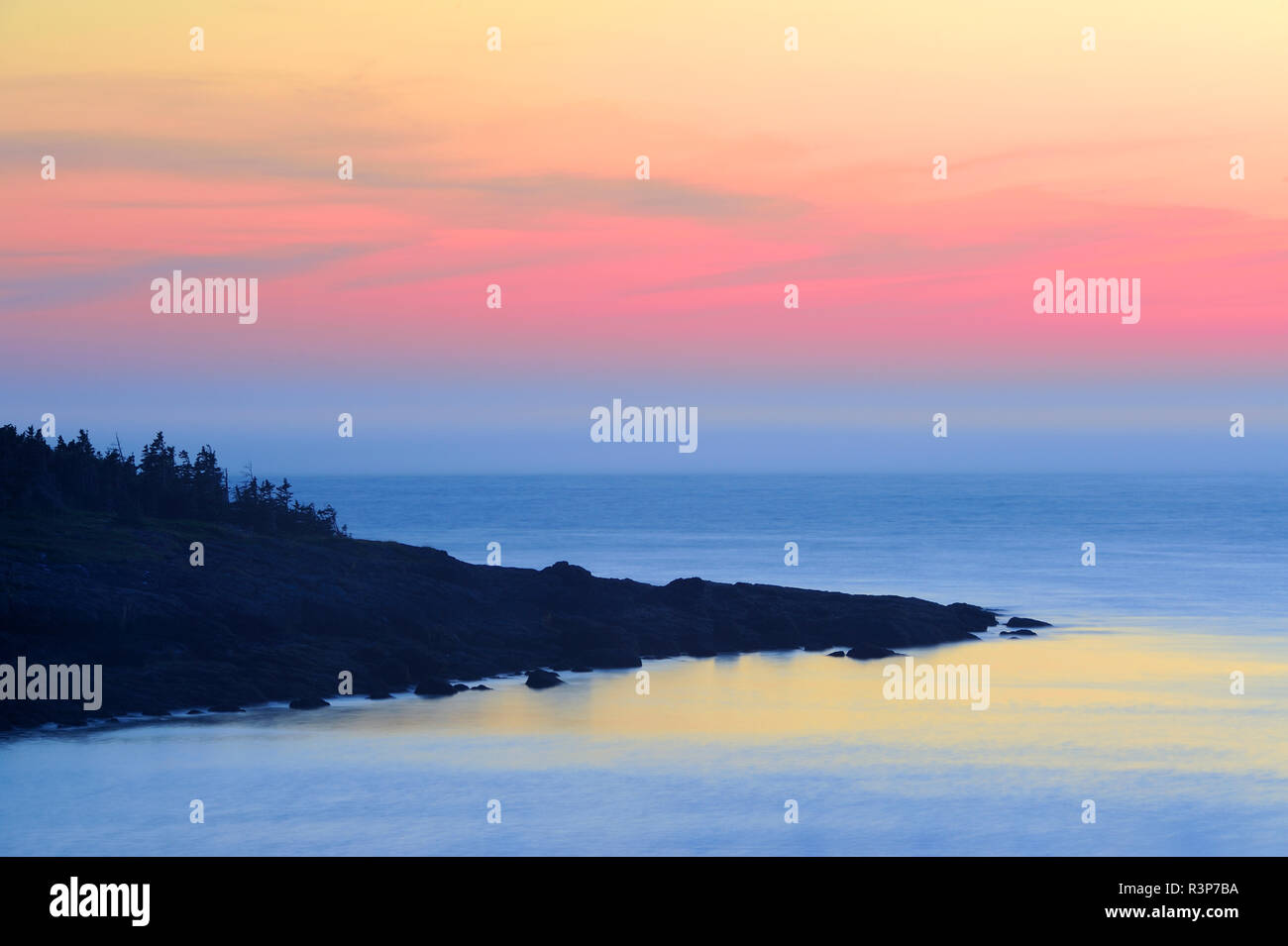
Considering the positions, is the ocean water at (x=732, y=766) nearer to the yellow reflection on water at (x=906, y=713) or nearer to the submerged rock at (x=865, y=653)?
the yellow reflection on water at (x=906, y=713)

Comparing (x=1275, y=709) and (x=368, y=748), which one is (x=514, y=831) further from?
(x=1275, y=709)

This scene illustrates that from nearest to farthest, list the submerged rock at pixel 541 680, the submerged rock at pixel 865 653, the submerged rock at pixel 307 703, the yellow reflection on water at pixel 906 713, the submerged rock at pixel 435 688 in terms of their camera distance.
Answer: the submerged rock at pixel 307 703, the yellow reflection on water at pixel 906 713, the submerged rock at pixel 435 688, the submerged rock at pixel 541 680, the submerged rock at pixel 865 653

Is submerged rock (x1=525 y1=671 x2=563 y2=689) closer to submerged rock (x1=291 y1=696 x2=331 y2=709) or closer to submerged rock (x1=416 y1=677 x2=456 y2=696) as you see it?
submerged rock (x1=416 y1=677 x2=456 y2=696)

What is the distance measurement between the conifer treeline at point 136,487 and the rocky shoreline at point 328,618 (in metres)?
3.01

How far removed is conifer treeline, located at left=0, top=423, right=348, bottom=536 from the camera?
60.1m

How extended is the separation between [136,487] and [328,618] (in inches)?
785

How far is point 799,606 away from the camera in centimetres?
5969

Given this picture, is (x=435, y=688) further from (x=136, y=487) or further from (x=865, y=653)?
(x=136, y=487)

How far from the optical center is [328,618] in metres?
49.2

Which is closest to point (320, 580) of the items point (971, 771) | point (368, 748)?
point (368, 748)

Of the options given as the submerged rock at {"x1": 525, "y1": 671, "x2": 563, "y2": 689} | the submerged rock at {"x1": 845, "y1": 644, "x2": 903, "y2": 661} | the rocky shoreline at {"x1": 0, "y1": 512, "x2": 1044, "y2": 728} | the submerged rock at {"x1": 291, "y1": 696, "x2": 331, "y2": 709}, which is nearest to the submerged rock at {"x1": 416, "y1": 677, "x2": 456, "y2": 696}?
the rocky shoreline at {"x1": 0, "y1": 512, "x2": 1044, "y2": 728}

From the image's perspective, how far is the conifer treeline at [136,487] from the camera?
60094mm

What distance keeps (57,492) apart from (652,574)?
4735cm

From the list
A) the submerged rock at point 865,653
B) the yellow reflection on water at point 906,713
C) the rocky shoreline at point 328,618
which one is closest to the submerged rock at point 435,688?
the rocky shoreline at point 328,618
